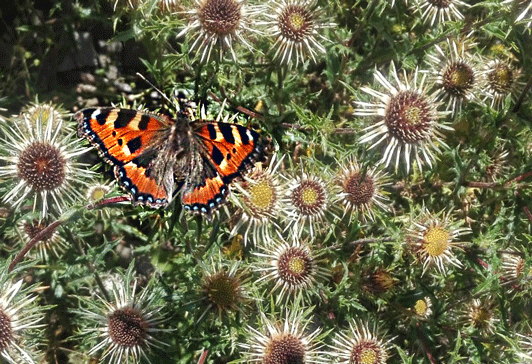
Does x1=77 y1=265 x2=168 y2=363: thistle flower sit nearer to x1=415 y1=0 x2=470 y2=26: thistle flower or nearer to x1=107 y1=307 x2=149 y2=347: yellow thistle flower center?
x1=107 y1=307 x2=149 y2=347: yellow thistle flower center

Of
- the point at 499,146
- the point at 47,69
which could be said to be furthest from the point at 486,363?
the point at 47,69

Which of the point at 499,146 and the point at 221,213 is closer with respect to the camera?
the point at 221,213

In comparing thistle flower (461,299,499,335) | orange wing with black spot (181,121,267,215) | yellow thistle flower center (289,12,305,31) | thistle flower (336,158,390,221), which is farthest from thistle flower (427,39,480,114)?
orange wing with black spot (181,121,267,215)

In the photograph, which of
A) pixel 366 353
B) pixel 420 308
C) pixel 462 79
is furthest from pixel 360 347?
pixel 462 79

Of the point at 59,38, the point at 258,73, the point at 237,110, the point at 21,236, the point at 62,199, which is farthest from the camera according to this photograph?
the point at 59,38

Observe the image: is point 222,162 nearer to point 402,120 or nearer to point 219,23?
point 219,23

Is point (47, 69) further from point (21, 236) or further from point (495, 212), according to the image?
point (495, 212)

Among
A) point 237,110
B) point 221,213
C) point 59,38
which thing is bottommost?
point 221,213
